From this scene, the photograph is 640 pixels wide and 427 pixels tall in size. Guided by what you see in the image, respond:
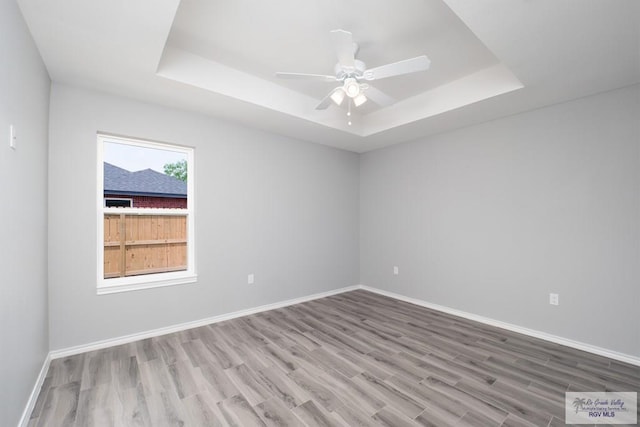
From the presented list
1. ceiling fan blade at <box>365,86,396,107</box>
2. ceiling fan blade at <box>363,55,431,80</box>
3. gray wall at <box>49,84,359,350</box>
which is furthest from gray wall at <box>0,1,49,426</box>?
ceiling fan blade at <box>365,86,396,107</box>

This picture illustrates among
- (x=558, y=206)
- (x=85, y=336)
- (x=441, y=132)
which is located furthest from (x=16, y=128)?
(x=558, y=206)

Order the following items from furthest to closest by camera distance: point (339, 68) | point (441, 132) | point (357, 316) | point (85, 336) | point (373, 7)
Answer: point (441, 132) < point (357, 316) < point (85, 336) < point (339, 68) < point (373, 7)

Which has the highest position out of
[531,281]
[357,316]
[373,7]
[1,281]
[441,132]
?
[373,7]

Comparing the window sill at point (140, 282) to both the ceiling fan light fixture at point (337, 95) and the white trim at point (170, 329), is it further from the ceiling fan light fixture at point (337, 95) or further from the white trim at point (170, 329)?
the ceiling fan light fixture at point (337, 95)

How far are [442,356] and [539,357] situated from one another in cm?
89

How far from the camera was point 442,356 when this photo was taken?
266 cm

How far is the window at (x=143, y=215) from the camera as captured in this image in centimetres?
295

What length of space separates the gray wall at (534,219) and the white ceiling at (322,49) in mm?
341

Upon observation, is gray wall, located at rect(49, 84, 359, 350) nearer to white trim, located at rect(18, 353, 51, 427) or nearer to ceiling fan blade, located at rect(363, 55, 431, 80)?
white trim, located at rect(18, 353, 51, 427)

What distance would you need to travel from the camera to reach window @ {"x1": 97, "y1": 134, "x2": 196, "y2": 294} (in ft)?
9.68

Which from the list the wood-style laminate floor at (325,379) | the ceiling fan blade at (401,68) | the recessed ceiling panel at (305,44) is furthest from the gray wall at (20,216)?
the ceiling fan blade at (401,68)

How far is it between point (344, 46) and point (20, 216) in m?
2.33

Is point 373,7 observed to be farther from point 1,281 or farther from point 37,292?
point 37,292

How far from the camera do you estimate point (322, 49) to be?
2.61m
